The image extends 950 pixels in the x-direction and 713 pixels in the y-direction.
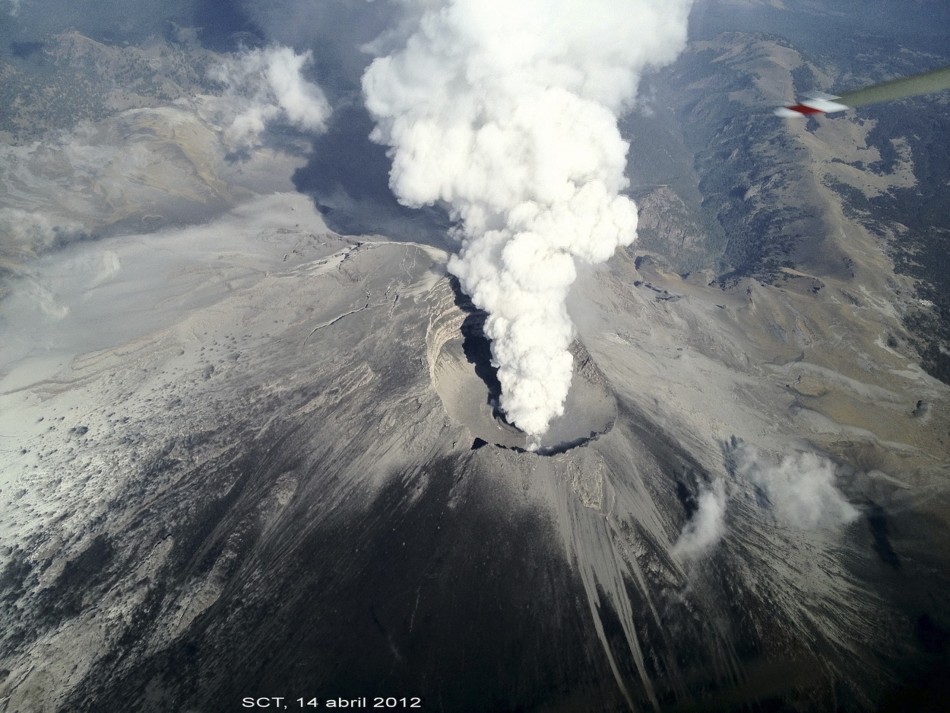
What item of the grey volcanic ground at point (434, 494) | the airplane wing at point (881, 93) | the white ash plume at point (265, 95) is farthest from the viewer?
the white ash plume at point (265, 95)

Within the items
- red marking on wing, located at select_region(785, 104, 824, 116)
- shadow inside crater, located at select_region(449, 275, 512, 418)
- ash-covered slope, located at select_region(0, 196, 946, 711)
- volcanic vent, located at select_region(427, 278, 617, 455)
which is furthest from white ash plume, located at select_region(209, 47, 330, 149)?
red marking on wing, located at select_region(785, 104, 824, 116)

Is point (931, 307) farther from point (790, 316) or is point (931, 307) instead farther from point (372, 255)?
point (372, 255)

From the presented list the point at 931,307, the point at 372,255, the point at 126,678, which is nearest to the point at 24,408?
the point at 126,678

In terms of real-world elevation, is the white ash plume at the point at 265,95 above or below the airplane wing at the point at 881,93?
below

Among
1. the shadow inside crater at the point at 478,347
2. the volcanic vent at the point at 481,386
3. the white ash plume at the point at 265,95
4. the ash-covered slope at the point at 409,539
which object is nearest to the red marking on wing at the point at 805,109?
the ash-covered slope at the point at 409,539

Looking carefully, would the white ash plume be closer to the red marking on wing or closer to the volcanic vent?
the volcanic vent

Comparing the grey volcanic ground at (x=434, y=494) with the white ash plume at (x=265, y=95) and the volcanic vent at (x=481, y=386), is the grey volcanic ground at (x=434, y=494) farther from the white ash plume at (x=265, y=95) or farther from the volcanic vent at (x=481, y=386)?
the white ash plume at (x=265, y=95)

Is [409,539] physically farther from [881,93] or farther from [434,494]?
[881,93]

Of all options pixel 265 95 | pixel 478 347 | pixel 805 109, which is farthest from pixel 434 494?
pixel 265 95
